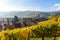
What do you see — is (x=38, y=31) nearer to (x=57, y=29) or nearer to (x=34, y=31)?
(x=34, y=31)

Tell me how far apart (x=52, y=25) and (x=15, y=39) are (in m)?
7.78

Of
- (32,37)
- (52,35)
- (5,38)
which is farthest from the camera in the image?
(32,37)

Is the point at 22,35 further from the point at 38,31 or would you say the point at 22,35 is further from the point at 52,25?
the point at 52,25

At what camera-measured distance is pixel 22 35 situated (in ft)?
105

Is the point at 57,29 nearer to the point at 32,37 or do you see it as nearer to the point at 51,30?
the point at 51,30

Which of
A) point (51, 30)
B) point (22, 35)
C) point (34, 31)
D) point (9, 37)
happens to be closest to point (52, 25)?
point (51, 30)

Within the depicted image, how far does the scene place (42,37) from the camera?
32.6 metres

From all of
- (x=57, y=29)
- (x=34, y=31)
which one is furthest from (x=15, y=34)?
(x=57, y=29)

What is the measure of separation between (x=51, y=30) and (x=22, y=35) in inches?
224

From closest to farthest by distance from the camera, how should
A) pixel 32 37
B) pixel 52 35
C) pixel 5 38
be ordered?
1. pixel 5 38
2. pixel 52 35
3. pixel 32 37

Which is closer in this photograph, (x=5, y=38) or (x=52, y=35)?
(x=5, y=38)

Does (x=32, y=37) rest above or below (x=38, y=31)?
below

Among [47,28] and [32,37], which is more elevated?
[47,28]

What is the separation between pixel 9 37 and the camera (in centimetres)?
3161
